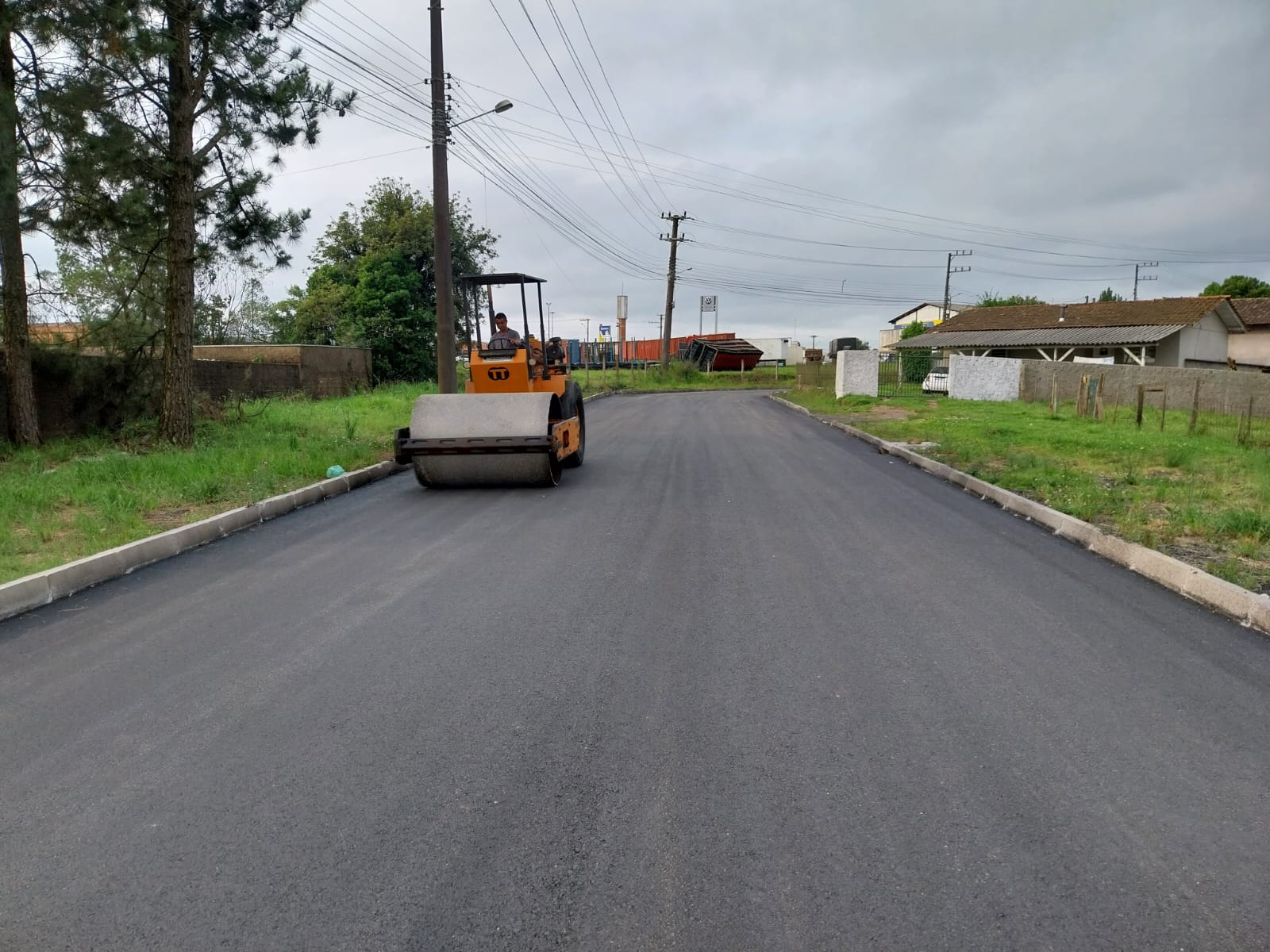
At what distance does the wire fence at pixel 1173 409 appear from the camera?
1722cm

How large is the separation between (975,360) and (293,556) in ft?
90.5

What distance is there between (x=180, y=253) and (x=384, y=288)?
1710 centimetres

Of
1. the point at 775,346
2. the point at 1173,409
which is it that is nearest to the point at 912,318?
the point at 775,346

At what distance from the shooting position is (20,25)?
34.6 ft

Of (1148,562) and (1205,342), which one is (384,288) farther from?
(1205,342)

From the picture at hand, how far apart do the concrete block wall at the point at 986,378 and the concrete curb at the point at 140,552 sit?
2495 cm

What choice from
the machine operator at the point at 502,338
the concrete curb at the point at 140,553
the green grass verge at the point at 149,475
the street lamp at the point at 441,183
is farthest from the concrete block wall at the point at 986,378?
the concrete curb at the point at 140,553

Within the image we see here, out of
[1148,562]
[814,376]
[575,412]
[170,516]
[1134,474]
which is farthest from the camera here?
[814,376]

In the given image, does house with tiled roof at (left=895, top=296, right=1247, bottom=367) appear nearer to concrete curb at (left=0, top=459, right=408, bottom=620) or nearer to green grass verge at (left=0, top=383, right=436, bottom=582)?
green grass verge at (left=0, top=383, right=436, bottom=582)

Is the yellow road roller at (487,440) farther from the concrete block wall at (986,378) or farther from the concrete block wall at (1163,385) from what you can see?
the concrete block wall at (986,378)

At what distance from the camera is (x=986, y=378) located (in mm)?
30438

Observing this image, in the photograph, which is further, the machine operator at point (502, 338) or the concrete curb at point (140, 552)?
the machine operator at point (502, 338)

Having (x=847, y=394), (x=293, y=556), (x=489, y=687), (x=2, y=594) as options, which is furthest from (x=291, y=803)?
(x=847, y=394)

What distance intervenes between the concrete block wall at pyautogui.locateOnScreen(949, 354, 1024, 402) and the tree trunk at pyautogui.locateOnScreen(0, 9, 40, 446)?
26958 millimetres
